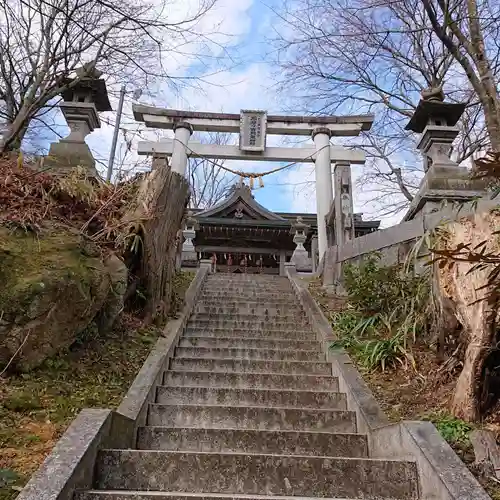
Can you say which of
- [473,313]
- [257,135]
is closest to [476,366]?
[473,313]

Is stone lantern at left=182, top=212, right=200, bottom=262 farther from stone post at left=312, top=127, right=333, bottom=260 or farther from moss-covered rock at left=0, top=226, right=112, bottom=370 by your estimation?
moss-covered rock at left=0, top=226, right=112, bottom=370

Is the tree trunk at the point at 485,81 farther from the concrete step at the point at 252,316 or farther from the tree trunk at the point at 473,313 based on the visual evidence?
the concrete step at the point at 252,316

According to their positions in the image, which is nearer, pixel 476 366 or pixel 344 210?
pixel 476 366

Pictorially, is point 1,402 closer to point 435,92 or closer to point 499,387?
point 499,387

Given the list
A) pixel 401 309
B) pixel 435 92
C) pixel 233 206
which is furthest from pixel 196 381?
pixel 233 206

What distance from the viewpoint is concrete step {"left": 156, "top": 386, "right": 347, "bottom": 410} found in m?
4.39

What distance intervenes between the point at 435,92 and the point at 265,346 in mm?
7557

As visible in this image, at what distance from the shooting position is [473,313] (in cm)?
378

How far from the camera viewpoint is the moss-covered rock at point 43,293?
3.78 meters

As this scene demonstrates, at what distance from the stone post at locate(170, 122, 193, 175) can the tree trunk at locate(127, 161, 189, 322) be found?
621 cm

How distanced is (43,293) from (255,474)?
88.4 inches

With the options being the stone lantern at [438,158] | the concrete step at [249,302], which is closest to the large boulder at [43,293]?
the concrete step at [249,302]

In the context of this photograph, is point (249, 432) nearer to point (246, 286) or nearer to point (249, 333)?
point (249, 333)

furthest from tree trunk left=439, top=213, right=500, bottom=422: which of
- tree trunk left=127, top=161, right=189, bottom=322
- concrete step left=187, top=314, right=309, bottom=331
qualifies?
tree trunk left=127, top=161, right=189, bottom=322
